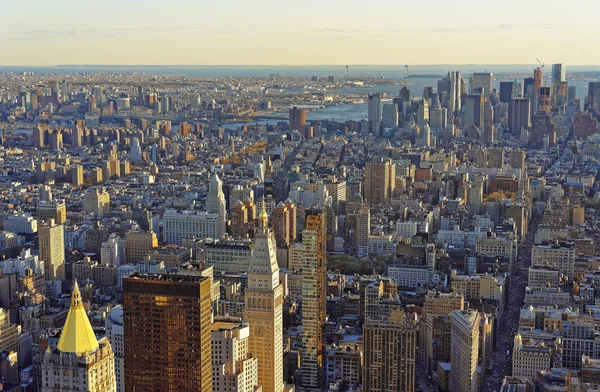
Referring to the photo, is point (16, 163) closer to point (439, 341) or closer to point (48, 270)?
point (48, 270)

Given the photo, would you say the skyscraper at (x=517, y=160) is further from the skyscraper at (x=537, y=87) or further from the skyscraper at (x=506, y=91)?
the skyscraper at (x=506, y=91)

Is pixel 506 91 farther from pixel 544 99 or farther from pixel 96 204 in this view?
pixel 96 204

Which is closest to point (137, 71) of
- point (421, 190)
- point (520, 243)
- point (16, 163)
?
point (16, 163)

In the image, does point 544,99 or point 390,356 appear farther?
point 544,99

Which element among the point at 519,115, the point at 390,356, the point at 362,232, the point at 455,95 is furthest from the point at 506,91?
the point at 390,356

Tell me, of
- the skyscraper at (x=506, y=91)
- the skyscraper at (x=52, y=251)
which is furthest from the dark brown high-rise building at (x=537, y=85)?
the skyscraper at (x=52, y=251)
